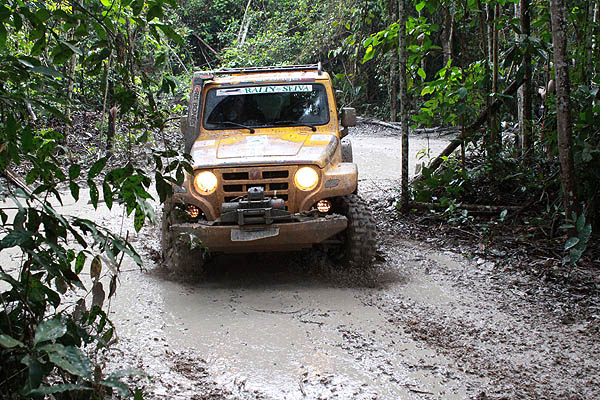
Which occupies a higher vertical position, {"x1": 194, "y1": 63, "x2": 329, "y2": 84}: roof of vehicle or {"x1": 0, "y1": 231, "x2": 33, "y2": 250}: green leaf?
{"x1": 194, "y1": 63, "x2": 329, "y2": 84}: roof of vehicle

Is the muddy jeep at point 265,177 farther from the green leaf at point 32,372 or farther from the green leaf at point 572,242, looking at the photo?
the green leaf at point 32,372

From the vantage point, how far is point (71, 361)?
1739 millimetres

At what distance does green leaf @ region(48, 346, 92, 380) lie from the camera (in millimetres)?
1631

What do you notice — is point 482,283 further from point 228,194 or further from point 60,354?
point 60,354

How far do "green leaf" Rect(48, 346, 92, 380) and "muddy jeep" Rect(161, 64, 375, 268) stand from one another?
271 cm

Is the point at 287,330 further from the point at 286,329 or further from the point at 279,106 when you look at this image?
the point at 279,106

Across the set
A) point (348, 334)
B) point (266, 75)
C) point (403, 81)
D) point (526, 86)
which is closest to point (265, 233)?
point (348, 334)

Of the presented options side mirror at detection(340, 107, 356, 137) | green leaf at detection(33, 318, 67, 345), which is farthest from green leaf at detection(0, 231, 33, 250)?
side mirror at detection(340, 107, 356, 137)

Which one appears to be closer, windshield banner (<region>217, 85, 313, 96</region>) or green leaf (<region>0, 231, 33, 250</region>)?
green leaf (<region>0, 231, 33, 250</region>)

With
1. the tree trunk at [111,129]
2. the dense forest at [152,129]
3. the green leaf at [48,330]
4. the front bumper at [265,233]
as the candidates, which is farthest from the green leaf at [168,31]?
the front bumper at [265,233]

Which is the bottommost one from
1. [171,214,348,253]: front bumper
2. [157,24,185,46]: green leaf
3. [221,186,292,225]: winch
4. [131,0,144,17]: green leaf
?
[171,214,348,253]: front bumper

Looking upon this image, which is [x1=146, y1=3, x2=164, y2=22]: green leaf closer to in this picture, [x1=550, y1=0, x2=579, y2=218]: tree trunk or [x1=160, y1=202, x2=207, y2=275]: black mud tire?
[x1=160, y1=202, x2=207, y2=275]: black mud tire

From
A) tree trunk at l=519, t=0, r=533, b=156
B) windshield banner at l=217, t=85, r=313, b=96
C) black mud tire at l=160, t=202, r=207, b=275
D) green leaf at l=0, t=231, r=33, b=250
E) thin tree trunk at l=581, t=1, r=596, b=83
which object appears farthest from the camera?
tree trunk at l=519, t=0, r=533, b=156

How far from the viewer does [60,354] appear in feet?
5.51
